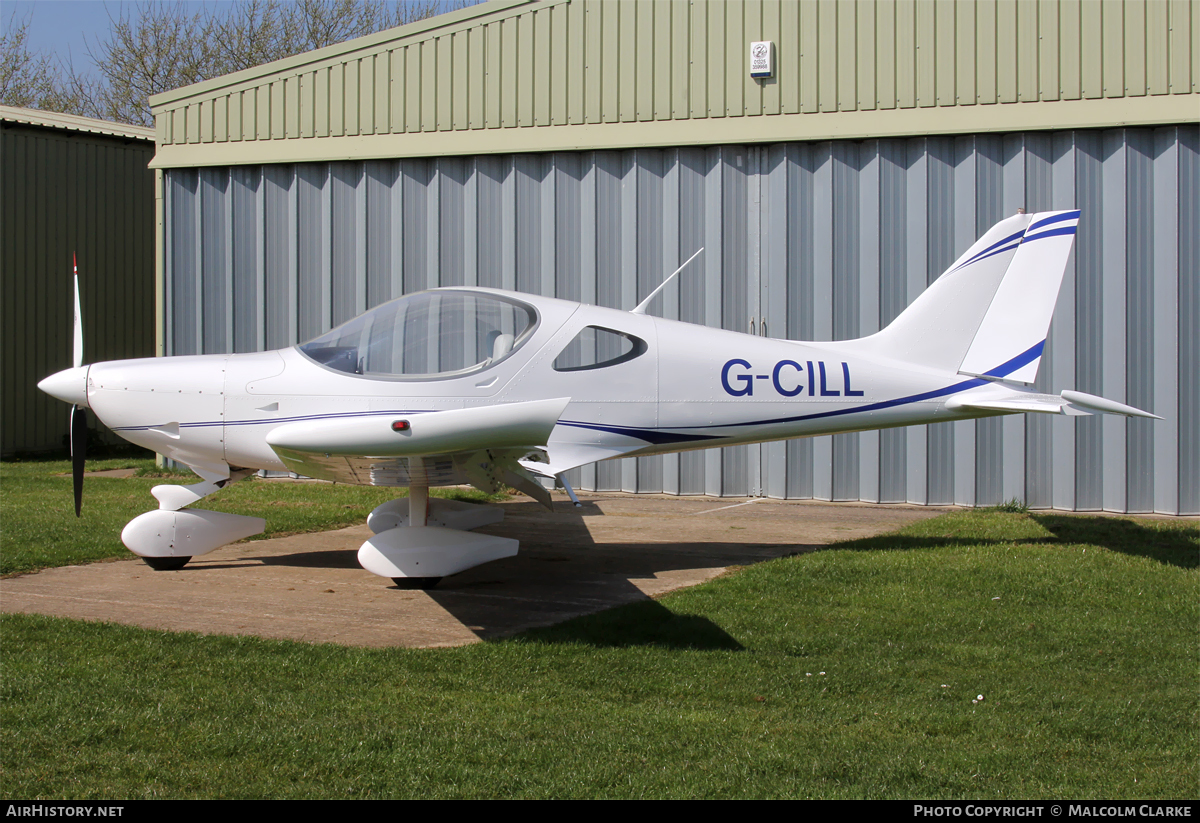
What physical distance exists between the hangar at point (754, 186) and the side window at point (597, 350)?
4.82 meters

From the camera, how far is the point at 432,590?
704 cm

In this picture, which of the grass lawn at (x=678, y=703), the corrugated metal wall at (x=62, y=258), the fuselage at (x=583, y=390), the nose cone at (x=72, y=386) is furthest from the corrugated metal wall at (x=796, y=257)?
the nose cone at (x=72, y=386)

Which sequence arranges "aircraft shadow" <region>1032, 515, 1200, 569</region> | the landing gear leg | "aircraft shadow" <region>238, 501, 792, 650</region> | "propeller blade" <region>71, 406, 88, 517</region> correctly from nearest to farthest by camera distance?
"aircraft shadow" <region>238, 501, 792, 650</region> → the landing gear leg → "propeller blade" <region>71, 406, 88, 517</region> → "aircraft shadow" <region>1032, 515, 1200, 569</region>

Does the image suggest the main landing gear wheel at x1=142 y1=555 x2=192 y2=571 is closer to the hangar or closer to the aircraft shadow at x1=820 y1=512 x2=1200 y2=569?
the aircraft shadow at x1=820 y1=512 x2=1200 y2=569

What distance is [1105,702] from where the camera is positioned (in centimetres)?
457

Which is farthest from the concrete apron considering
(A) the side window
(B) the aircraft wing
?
(A) the side window

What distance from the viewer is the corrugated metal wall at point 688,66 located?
423 inches

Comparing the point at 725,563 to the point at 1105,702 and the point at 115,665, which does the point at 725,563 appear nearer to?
the point at 1105,702

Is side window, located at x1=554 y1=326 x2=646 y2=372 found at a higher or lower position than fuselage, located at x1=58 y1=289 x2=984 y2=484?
higher

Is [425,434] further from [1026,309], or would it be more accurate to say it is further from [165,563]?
[1026,309]

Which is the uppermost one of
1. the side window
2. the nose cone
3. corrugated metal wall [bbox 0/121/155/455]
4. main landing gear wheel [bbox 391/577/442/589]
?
corrugated metal wall [bbox 0/121/155/455]

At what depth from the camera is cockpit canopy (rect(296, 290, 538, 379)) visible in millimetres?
6902

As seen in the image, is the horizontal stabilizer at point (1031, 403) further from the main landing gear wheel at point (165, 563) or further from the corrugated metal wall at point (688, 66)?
the main landing gear wheel at point (165, 563)

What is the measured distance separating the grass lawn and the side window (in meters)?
1.77
